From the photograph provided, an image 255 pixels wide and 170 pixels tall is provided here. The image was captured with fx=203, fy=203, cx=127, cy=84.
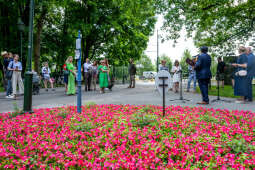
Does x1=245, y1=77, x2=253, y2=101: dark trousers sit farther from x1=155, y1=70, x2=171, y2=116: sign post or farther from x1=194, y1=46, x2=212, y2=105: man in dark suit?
x1=155, y1=70, x2=171, y2=116: sign post

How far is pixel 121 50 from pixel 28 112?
21744mm

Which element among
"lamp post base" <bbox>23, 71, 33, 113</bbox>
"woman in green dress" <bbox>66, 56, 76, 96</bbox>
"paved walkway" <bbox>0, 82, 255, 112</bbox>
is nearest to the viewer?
"lamp post base" <bbox>23, 71, 33, 113</bbox>

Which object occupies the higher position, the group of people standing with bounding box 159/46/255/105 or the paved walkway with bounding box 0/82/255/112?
the group of people standing with bounding box 159/46/255/105

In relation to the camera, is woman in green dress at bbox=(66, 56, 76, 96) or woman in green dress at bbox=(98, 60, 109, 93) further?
woman in green dress at bbox=(98, 60, 109, 93)

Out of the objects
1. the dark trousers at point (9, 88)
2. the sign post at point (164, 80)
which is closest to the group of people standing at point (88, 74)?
the dark trousers at point (9, 88)

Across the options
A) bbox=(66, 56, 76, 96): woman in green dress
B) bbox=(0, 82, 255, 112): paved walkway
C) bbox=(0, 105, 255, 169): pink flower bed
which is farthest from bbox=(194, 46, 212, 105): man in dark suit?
bbox=(66, 56, 76, 96): woman in green dress

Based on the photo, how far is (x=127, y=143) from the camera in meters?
3.68

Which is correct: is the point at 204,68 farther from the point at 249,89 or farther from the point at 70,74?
the point at 70,74

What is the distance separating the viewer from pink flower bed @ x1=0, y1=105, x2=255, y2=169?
291 centimetres

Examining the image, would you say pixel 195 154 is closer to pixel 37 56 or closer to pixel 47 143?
pixel 47 143

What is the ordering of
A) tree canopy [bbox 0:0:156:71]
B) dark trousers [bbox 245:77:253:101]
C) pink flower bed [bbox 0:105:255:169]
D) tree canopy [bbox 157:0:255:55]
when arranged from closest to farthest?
pink flower bed [bbox 0:105:255:169], dark trousers [bbox 245:77:253:101], tree canopy [bbox 157:0:255:55], tree canopy [bbox 0:0:156:71]

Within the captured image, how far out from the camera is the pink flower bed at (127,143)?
2.91m

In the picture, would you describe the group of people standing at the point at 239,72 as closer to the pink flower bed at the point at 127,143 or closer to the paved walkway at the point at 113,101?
the paved walkway at the point at 113,101

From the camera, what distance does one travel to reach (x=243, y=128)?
4465 mm
